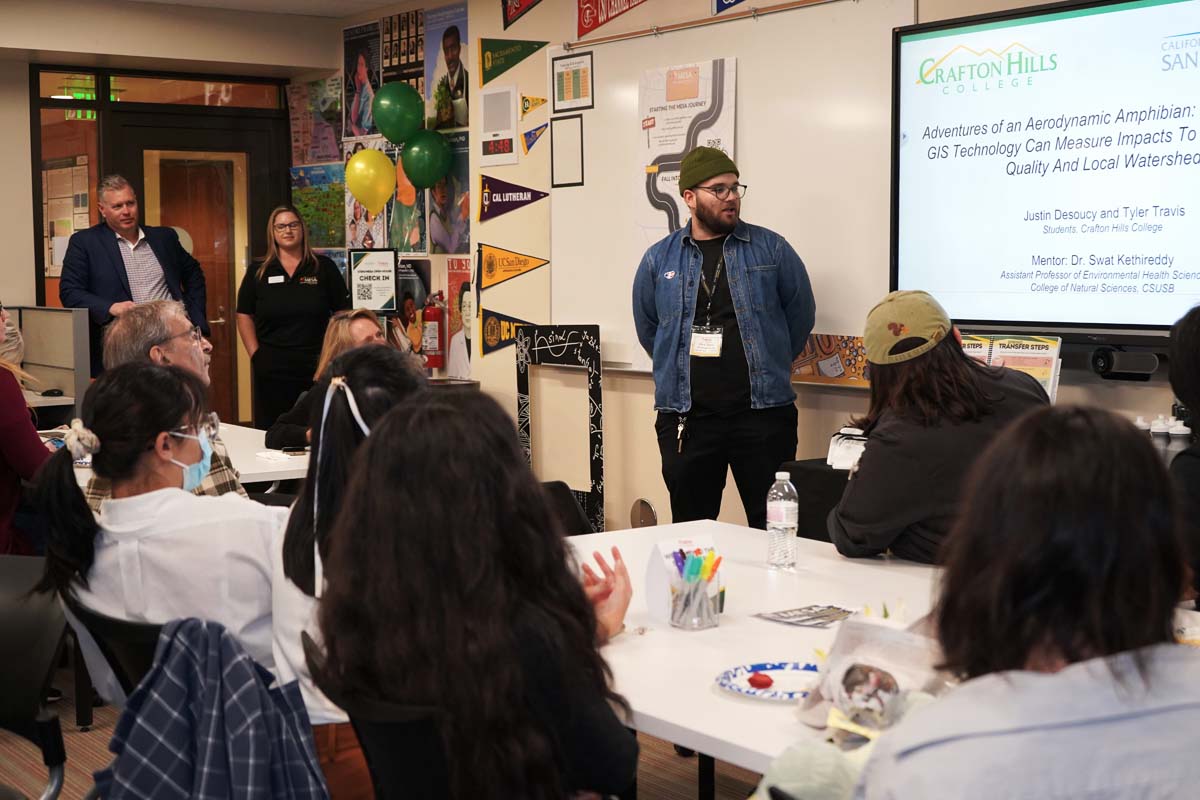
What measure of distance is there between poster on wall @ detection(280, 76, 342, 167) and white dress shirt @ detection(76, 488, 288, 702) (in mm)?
6134

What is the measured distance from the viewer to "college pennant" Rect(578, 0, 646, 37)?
581 cm

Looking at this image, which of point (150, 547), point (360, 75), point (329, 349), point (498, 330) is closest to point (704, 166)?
point (329, 349)

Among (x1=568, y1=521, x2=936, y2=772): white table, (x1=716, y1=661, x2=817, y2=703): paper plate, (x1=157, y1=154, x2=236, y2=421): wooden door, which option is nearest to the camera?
(x1=568, y1=521, x2=936, y2=772): white table

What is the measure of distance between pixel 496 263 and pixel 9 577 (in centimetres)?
446

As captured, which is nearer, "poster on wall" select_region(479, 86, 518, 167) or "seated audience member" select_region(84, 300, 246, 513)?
"seated audience member" select_region(84, 300, 246, 513)

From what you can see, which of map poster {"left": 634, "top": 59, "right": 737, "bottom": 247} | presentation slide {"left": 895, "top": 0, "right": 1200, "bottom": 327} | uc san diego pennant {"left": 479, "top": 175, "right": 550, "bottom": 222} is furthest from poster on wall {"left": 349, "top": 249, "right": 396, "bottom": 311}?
Answer: presentation slide {"left": 895, "top": 0, "right": 1200, "bottom": 327}

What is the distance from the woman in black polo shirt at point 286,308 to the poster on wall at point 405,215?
2.36 ft

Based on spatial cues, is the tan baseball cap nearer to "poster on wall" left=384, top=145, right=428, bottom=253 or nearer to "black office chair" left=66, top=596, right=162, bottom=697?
"black office chair" left=66, top=596, right=162, bottom=697

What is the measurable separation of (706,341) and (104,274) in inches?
146

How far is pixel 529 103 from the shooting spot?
21.3ft

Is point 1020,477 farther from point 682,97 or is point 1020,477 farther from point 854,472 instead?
point 682,97

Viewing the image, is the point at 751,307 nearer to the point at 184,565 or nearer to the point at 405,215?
the point at 184,565

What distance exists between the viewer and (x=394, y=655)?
1544 mm

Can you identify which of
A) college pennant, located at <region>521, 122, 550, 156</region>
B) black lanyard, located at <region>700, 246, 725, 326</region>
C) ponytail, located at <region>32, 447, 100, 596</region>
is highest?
college pennant, located at <region>521, 122, 550, 156</region>
